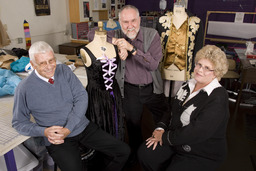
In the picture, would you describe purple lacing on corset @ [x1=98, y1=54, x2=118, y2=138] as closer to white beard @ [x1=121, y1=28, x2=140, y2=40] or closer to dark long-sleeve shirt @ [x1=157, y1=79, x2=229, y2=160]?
white beard @ [x1=121, y1=28, x2=140, y2=40]

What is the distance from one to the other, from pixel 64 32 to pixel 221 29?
11.7ft

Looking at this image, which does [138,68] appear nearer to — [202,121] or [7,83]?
[202,121]

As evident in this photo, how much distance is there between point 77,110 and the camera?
1.67 metres

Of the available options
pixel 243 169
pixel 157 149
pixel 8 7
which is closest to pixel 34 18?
pixel 8 7

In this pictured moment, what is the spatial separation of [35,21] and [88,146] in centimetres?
268

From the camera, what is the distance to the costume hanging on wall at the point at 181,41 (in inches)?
91.0

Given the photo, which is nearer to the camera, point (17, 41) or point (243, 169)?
point (243, 169)

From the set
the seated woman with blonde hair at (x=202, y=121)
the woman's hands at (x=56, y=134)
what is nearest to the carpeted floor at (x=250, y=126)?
the seated woman with blonde hair at (x=202, y=121)

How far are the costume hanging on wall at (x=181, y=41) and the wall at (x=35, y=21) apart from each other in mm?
2210

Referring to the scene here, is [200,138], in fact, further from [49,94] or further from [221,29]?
[221,29]

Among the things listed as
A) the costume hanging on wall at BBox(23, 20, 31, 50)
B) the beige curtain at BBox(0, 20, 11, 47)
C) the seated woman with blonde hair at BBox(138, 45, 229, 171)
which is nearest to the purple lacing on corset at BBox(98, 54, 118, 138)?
the seated woman with blonde hair at BBox(138, 45, 229, 171)

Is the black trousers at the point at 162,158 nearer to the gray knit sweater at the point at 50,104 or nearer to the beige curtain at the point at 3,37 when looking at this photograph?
the gray knit sweater at the point at 50,104

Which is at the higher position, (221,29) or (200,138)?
(221,29)

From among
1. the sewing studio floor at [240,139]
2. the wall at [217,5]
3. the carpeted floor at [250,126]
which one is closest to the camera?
the sewing studio floor at [240,139]
